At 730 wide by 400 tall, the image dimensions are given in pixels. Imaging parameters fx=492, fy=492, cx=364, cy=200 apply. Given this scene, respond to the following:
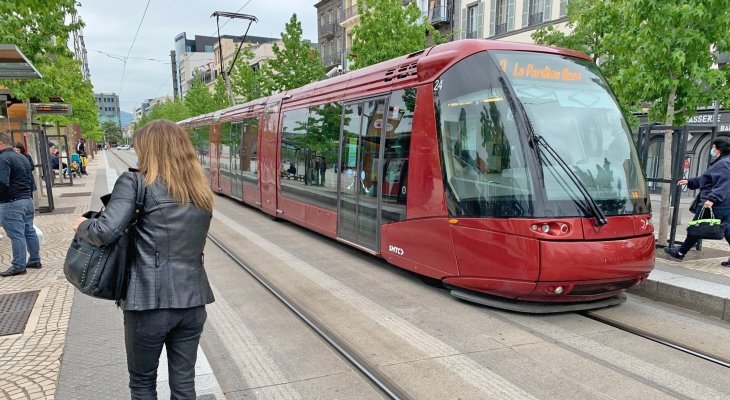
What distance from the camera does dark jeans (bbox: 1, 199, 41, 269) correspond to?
6676 mm

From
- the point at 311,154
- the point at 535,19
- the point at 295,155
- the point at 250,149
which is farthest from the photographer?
the point at 535,19

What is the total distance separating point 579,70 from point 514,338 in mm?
3186

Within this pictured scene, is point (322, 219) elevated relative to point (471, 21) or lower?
lower

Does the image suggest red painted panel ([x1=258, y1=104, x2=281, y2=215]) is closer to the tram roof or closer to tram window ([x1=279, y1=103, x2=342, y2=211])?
tram window ([x1=279, y1=103, x2=342, y2=211])

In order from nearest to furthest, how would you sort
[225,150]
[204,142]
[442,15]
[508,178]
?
[508,178] < [225,150] < [204,142] < [442,15]

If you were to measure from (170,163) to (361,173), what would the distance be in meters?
5.12

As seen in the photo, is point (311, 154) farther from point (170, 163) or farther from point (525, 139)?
point (170, 163)

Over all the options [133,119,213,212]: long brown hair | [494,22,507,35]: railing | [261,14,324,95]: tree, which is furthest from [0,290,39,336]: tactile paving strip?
[494,22,507,35]: railing

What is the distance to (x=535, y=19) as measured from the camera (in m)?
22.5

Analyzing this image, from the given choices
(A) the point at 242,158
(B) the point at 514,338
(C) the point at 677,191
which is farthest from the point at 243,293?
(A) the point at 242,158

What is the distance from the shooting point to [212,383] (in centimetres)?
365

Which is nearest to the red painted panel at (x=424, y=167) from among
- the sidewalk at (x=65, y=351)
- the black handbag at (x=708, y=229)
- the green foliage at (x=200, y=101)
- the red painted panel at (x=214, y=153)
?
the sidewalk at (x=65, y=351)

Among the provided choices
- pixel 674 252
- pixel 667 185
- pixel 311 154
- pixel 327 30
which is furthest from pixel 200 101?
pixel 674 252

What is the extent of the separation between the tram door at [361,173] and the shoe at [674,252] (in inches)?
171
